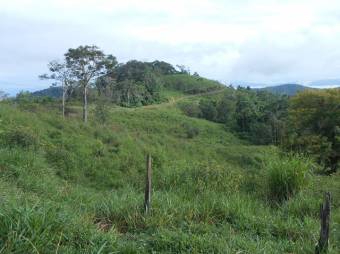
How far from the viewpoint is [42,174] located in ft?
25.3

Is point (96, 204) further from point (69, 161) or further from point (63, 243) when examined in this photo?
point (69, 161)

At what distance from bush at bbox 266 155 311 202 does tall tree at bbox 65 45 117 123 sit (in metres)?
29.8

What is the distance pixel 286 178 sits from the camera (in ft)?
21.3

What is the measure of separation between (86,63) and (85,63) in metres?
0.11

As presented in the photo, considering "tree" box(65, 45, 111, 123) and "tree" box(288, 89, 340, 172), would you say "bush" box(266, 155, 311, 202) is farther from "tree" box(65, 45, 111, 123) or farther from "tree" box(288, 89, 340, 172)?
"tree" box(65, 45, 111, 123)

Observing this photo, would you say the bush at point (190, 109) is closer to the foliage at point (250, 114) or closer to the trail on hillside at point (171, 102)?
the foliage at point (250, 114)

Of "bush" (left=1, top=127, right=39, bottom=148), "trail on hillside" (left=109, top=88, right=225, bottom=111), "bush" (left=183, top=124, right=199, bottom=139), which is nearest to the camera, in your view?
"bush" (left=1, top=127, right=39, bottom=148)

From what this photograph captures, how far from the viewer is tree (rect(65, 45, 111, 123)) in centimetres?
3597

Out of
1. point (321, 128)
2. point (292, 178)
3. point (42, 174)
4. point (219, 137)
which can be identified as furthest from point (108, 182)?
point (219, 137)

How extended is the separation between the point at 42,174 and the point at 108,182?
3.48 metres

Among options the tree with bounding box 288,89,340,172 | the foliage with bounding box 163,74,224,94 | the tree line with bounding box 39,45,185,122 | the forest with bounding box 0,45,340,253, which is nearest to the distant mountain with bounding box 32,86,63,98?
the tree line with bounding box 39,45,185,122

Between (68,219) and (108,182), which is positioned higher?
(68,219)

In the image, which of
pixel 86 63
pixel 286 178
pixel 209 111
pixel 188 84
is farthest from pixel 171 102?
pixel 286 178

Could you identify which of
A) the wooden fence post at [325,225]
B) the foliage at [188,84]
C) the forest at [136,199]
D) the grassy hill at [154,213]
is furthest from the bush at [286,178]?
the foliage at [188,84]
